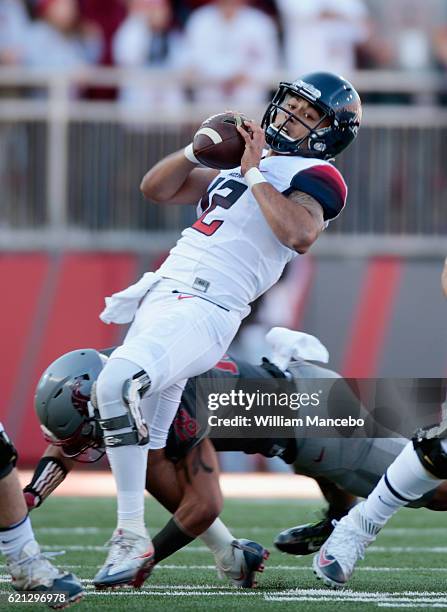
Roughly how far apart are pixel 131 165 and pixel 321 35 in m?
1.87

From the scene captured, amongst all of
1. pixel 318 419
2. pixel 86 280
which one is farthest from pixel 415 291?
pixel 318 419

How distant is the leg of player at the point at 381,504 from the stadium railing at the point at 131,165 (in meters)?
6.19

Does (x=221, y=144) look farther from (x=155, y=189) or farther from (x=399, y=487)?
(x=399, y=487)

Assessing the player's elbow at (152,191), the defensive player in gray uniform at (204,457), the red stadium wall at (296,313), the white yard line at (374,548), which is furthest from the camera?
the red stadium wall at (296,313)

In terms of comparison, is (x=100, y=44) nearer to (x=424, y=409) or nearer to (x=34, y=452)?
(x=34, y=452)

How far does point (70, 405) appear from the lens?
4.83 m

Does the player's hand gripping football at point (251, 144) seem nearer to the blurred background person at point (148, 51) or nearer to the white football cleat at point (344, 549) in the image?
the white football cleat at point (344, 549)

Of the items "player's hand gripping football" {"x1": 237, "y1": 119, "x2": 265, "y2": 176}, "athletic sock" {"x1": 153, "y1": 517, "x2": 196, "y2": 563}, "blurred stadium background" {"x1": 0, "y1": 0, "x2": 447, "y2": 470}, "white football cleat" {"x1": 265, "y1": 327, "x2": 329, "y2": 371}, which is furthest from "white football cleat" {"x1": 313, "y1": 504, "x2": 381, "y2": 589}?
"blurred stadium background" {"x1": 0, "y1": 0, "x2": 447, "y2": 470}

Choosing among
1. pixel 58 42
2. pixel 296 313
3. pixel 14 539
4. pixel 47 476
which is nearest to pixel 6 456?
pixel 14 539

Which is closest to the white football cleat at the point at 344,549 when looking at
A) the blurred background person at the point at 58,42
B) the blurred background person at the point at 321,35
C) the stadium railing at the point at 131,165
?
the stadium railing at the point at 131,165

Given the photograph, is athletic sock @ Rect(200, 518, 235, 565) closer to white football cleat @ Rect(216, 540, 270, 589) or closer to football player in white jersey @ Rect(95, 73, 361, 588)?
white football cleat @ Rect(216, 540, 270, 589)

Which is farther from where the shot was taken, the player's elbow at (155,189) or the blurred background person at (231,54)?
the blurred background person at (231,54)

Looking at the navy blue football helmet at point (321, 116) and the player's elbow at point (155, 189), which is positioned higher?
the navy blue football helmet at point (321, 116)

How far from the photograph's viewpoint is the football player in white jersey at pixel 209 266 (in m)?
4.52
